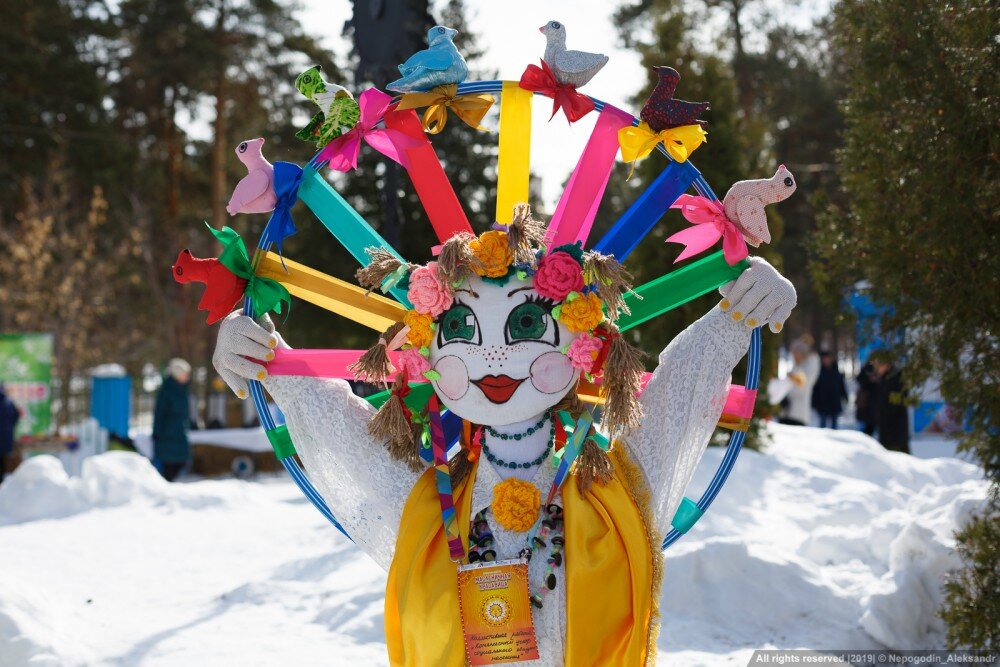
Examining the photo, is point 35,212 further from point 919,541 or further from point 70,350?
point 919,541

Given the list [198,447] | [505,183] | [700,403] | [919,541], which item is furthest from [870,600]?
[198,447]

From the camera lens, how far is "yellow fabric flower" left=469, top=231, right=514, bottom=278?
109 inches

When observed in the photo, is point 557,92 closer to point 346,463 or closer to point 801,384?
point 346,463

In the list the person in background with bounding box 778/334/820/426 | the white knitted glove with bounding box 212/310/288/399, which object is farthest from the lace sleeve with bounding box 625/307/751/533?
the person in background with bounding box 778/334/820/426

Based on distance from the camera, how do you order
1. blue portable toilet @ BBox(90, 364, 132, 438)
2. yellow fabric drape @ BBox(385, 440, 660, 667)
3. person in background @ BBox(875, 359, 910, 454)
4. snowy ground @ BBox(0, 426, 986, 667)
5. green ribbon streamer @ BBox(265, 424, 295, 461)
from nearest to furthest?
yellow fabric drape @ BBox(385, 440, 660, 667) → green ribbon streamer @ BBox(265, 424, 295, 461) → snowy ground @ BBox(0, 426, 986, 667) → person in background @ BBox(875, 359, 910, 454) → blue portable toilet @ BBox(90, 364, 132, 438)

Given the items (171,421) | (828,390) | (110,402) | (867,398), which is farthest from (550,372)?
(828,390)

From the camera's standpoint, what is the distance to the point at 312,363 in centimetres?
300

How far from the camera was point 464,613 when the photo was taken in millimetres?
2676

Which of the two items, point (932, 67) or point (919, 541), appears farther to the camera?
point (919, 541)

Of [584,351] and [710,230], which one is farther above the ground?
[710,230]

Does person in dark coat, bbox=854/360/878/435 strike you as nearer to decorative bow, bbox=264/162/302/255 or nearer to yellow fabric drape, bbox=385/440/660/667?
yellow fabric drape, bbox=385/440/660/667

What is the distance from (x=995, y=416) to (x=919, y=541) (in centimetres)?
95

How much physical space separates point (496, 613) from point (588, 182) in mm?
1386

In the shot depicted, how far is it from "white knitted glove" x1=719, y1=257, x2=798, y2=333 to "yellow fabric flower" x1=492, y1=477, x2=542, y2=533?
33.4 inches
